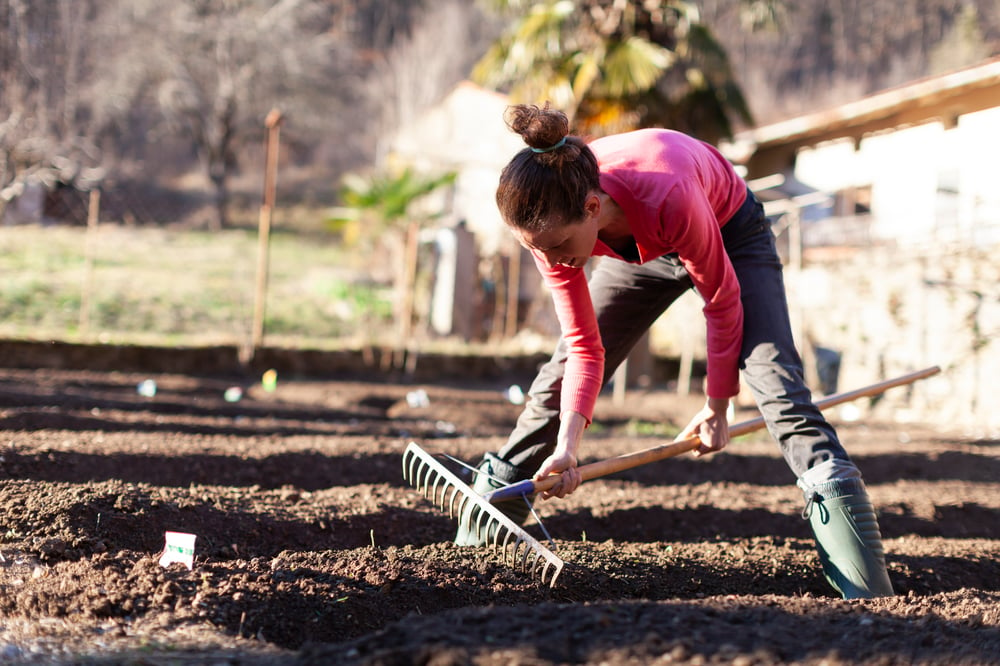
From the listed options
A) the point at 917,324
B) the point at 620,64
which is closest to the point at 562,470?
the point at 620,64

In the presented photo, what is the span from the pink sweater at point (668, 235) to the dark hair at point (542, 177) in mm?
190

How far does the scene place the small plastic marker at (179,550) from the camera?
2492 millimetres

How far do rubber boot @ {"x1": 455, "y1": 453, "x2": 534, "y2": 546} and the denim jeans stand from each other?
0.08ft

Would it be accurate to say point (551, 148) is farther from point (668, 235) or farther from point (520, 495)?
point (520, 495)

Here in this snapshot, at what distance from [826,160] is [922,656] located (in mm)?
16512

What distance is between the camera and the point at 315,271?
18266 millimetres

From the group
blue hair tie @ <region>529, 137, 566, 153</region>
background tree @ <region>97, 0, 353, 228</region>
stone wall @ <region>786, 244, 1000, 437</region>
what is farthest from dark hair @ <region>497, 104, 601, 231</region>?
background tree @ <region>97, 0, 353, 228</region>

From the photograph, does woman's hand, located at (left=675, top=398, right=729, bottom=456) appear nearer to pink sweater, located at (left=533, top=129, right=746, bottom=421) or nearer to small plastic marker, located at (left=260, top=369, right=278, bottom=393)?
pink sweater, located at (left=533, top=129, right=746, bottom=421)

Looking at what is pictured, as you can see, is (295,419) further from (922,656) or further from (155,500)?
(922,656)

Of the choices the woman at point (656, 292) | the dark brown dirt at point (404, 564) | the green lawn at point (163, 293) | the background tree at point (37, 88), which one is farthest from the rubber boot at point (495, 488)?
the green lawn at point (163, 293)

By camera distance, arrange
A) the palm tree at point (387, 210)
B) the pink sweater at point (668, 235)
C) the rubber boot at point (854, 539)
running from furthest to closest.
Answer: the palm tree at point (387, 210) < the rubber boot at point (854, 539) < the pink sweater at point (668, 235)

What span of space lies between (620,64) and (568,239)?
871 centimetres

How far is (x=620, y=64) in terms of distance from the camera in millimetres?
10336

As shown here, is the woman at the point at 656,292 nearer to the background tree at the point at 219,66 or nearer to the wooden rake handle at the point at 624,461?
the wooden rake handle at the point at 624,461
